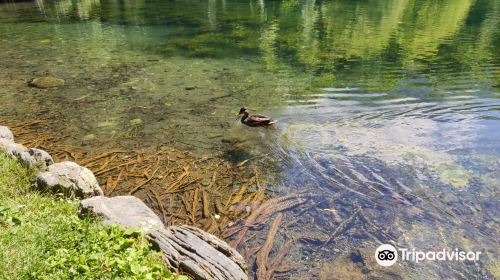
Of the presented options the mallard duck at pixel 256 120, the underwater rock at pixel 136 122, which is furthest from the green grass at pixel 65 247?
the mallard duck at pixel 256 120

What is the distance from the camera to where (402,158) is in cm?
906

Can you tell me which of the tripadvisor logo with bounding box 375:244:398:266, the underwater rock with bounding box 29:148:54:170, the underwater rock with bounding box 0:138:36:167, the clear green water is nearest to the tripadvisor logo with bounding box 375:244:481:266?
the tripadvisor logo with bounding box 375:244:398:266

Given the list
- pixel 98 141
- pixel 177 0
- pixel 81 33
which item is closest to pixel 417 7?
pixel 177 0

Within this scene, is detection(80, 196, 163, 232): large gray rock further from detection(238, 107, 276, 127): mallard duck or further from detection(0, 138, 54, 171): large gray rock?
detection(238, 107, 276, 127): mallard duck

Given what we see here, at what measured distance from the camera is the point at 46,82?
15141mm

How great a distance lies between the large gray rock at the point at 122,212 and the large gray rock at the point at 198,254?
0.33 metres

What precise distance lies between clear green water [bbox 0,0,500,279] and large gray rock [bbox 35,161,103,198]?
3163 mm

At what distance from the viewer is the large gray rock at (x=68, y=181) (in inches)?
262

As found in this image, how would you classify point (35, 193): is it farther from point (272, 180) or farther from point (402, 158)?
point (402, 158)

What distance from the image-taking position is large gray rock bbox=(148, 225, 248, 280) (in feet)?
16.8

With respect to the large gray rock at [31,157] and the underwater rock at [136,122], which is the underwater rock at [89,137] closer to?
the underwater rock at [136,122]

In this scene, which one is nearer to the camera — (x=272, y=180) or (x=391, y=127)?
(x=272, y=180)

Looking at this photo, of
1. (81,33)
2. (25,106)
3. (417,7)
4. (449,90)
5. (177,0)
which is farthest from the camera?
(177,0)

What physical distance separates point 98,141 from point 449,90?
12788 mm
